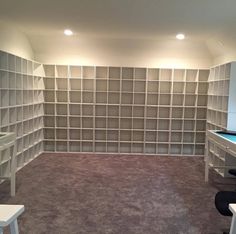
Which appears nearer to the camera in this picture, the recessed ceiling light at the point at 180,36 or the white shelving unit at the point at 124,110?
the recessed ceiling light at the point at 180,36

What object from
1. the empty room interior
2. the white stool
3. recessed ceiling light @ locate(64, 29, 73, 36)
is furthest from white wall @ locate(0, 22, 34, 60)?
the white stool

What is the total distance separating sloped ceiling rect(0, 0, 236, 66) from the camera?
3.42 metres

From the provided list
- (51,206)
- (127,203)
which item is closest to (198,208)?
(127,203)

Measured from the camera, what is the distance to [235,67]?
4.44m

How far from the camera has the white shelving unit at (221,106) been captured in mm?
4504

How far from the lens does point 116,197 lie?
363cm

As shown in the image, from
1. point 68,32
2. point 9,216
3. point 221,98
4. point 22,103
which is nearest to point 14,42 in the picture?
point 68,32

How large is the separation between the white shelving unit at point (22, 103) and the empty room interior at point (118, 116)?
2 centimetres

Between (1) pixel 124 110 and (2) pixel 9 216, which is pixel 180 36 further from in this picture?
(2) pixel 9 216

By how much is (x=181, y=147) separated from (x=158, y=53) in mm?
2113

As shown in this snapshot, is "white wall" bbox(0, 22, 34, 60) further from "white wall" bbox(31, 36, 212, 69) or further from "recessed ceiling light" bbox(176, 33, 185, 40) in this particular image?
"recessed ceiling light" bbox(176, 33, 185, 40)

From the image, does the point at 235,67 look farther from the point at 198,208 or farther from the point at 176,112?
the point at 198,208

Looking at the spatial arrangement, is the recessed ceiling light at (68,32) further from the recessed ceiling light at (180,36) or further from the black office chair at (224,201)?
the black office chair at (224,201)

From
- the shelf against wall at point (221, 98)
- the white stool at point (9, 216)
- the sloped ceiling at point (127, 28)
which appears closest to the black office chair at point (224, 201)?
the white stool at point (9, 216)
